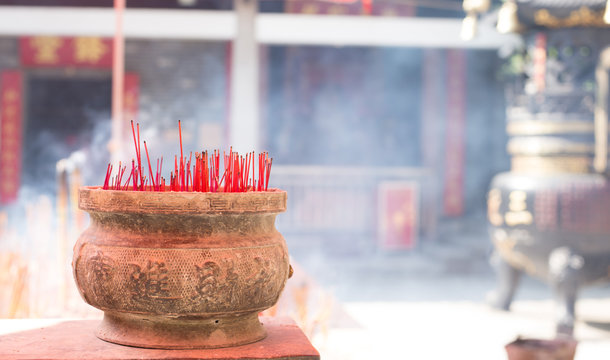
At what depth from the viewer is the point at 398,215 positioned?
8.18 meters

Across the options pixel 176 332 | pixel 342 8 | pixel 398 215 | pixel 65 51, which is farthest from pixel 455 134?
pixel 176 332

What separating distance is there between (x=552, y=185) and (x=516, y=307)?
1.29 m

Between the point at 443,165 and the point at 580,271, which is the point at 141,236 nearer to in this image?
the point at 580,271

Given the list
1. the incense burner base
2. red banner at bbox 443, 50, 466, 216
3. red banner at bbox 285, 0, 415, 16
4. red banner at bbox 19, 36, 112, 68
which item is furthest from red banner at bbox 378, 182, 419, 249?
the incense burner base

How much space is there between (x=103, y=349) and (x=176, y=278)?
0.30 metres

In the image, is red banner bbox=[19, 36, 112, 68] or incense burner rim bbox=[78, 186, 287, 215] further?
red banner bbox=[19, 36, 112, 68]

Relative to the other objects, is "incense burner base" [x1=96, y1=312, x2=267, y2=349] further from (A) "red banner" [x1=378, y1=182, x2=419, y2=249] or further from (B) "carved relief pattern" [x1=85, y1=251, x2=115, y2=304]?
(A) "red banner" [x1=378, y1=182, x2=419, y2=249]

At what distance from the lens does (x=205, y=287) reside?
6.04 feet

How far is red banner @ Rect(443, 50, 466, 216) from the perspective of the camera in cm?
886

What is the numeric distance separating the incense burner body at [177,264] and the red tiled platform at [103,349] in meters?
0.04

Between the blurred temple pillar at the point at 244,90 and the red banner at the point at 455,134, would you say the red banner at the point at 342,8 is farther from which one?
the blurred temple pillar at the point at 244,90

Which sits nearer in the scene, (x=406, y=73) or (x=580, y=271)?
(x=580, y=271)

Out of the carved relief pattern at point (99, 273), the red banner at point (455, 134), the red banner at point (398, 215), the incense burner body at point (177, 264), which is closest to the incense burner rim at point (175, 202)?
the incense burner body at point (177, 264)

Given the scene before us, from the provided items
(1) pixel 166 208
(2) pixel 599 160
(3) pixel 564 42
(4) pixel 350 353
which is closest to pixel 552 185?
(2) pixel 599 160
